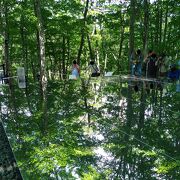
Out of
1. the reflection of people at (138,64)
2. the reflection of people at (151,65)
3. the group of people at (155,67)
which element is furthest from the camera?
the reflection of people at (138,64)

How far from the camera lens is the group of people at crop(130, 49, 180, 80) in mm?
14031

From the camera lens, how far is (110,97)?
366 inches

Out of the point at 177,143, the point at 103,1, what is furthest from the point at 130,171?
the point at 103,1

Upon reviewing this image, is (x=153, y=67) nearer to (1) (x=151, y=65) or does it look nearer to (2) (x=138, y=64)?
(1) (x=151, y=65)

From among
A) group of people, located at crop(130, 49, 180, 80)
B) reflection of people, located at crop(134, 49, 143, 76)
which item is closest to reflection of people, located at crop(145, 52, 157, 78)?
group of people, located at crop(130, 49, 180, 80)

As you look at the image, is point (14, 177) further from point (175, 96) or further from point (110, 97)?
point (175, 96)

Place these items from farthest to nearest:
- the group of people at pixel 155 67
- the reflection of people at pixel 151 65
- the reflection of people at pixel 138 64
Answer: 1. the reflection of people at pixel 138 64
2. the reflection of people at pixel 151 65
3. the group of people at pixel 155 67

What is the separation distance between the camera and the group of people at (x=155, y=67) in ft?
46.0

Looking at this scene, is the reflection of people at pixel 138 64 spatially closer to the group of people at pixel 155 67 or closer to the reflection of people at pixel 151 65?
the group of people at pixel 155 67

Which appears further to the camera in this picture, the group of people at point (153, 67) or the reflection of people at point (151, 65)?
the reflection of people at point (151, 65)

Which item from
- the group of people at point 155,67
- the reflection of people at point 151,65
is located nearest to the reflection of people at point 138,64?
the group of people at point 155,67

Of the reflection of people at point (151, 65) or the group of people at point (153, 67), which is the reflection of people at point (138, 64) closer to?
the group of people at point (153, 67)

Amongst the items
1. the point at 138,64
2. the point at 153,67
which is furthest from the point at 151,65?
the point at 138,64

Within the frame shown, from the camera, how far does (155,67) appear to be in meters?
14.5
